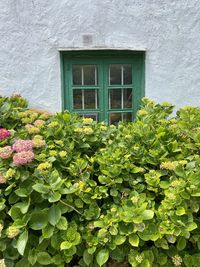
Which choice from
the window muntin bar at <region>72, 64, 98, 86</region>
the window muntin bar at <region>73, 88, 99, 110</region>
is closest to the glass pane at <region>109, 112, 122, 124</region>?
A: the window muntin bar at <region>73, 88, 99, 110</region>

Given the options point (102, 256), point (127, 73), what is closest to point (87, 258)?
point (102, 256)

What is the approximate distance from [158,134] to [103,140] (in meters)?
0.44

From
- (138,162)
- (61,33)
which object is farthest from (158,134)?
(61,33)

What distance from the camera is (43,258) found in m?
1.60

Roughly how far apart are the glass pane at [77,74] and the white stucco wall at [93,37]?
0.79 feet

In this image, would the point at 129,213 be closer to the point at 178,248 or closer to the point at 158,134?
the point at 178,248

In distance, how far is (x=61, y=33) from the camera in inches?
139

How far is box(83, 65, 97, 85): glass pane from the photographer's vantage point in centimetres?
374

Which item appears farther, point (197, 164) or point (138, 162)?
point (138, 162)

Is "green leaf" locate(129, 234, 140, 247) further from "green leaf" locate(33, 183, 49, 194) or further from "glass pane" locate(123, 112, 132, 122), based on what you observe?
"glass pane" locate(123, 112, 132, 122)

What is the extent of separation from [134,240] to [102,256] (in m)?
0.20

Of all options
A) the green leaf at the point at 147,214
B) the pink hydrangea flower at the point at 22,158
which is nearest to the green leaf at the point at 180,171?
the green leaf at the point at 147,214

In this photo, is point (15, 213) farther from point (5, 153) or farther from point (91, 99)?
point (91, 99)

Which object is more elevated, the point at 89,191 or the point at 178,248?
the point at 89,191
